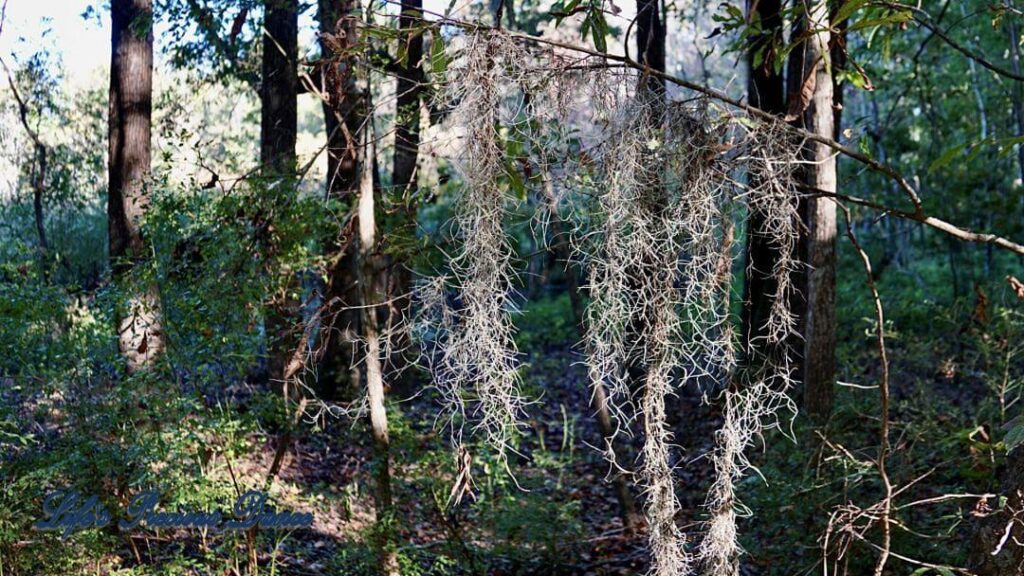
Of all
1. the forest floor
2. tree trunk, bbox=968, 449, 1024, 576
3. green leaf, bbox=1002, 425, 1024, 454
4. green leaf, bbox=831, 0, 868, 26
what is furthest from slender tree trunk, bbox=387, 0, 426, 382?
tree trunk, bbox=968, 449, 1024, 576

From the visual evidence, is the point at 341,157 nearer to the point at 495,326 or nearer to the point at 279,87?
the point at 495,326

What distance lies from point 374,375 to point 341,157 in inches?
40.9

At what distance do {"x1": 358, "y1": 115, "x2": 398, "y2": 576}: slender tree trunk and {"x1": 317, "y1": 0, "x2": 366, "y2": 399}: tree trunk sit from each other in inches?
3.1

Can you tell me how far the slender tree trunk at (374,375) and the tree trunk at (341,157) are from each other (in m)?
0.08

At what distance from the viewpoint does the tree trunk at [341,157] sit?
3.33 meters

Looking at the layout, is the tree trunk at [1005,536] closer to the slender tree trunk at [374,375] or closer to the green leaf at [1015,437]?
the green leaf at [1015,437]

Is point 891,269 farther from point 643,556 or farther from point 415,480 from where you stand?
point 415,480

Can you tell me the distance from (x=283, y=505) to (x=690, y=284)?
2883 millimetres

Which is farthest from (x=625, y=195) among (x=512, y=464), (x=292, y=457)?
(x=292, y=457)

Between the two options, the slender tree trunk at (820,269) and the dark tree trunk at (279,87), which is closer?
the slender tree trunk at (820,269)

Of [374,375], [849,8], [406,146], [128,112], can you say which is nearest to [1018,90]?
[406,146]

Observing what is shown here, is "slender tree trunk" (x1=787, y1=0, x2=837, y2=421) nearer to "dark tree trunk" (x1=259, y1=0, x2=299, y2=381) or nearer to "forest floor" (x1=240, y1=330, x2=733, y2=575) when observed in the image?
"forest floor" (x1=240, y1=330, x2=733, y2=575)

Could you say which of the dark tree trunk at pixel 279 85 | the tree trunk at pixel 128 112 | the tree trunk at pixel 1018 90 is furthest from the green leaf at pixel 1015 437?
the tree trunk at pixel 1018 90

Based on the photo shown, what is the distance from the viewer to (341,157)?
11.4 feet
